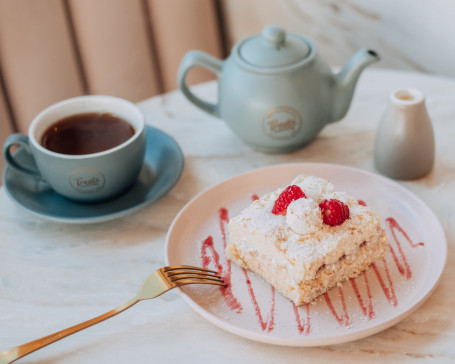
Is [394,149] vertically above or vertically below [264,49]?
below

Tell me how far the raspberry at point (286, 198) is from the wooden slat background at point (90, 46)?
1.19 metres

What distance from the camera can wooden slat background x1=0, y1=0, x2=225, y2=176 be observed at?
5.97 ft

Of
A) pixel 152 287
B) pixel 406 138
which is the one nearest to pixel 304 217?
pixel 152 287

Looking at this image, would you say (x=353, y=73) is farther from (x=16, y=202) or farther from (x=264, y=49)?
(x=16, y=202)

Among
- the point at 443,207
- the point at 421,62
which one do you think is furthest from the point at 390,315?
the point at 421,62

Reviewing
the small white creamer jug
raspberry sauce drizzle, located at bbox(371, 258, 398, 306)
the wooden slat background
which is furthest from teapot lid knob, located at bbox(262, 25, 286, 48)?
the wooden slat background

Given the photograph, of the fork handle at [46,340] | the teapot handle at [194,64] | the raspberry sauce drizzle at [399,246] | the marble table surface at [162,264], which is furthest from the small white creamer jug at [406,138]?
the fork handle at [46,340]

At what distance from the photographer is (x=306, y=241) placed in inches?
35.4

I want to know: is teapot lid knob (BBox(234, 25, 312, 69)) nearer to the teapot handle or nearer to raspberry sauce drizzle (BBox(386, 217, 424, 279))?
the teapot handle

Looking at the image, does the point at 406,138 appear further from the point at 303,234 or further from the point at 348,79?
the point at 303,234

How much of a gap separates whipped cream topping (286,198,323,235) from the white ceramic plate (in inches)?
4.2

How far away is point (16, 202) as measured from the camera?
1129 mm

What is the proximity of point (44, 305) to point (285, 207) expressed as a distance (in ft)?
1.40

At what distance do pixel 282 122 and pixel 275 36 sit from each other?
17 cm
